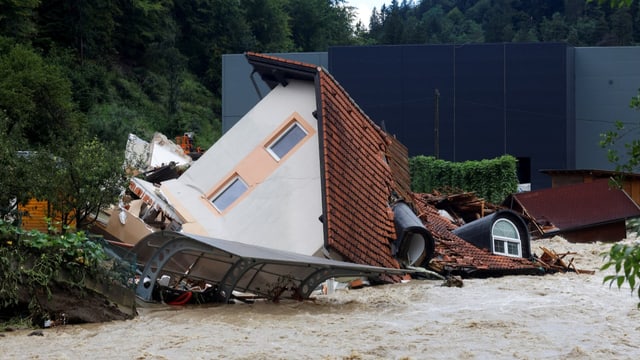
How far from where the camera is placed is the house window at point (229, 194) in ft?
72.2

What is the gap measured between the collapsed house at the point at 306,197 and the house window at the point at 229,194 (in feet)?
0.10

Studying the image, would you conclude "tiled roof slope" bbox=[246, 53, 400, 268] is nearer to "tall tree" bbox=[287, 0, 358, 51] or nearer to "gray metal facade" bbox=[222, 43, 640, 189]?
"gray metal facade" bbox=[222, 43, 640, 189]

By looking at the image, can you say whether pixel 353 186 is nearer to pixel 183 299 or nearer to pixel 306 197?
pixel 306 197

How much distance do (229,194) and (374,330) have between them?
931 centimetres

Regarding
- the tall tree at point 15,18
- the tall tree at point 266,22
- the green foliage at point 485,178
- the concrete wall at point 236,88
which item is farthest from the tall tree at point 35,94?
the tall tree at point 266,22

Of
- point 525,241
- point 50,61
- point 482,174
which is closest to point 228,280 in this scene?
point 525,241

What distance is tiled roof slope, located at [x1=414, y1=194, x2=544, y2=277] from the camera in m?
21.2

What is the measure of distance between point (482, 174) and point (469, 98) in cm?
1374

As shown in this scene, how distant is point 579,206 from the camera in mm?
33719

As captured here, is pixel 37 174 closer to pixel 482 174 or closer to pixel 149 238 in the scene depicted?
pixel 149 238

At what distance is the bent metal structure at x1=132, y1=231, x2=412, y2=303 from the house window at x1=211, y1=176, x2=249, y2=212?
540 centimetres

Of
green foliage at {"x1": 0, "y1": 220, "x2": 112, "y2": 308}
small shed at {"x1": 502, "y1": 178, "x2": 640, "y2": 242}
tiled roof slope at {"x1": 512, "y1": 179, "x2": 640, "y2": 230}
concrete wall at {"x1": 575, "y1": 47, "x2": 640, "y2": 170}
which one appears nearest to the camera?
green foliage at {"x1": 0, "y1": 220, "x2": 112, "y2": 308}

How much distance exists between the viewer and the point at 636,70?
5544 centimetres

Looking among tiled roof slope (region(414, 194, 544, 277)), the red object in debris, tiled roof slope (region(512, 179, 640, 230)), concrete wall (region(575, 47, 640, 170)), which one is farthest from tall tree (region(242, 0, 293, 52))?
the red object in debris
